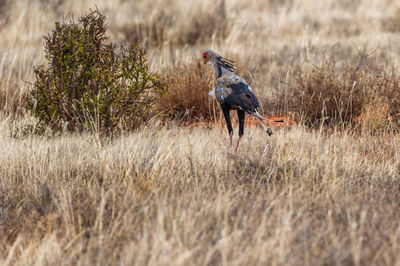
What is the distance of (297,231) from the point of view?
239 cm

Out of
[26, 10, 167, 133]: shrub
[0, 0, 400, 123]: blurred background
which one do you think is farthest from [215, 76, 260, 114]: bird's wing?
[0, 0, 400, 123]: blurred background

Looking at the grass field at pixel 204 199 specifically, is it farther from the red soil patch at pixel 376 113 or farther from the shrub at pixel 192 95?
the shrub at pixel 192 95

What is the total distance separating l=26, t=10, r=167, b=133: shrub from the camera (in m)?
4.54

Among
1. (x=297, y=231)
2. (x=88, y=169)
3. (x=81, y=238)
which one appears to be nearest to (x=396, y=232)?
(x=297, y=231)

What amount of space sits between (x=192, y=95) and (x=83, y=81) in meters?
1.87

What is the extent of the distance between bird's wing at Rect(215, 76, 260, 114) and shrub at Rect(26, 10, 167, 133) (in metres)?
1.00

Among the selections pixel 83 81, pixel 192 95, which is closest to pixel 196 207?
pixel 83 81

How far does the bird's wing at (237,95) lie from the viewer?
12.9 feet

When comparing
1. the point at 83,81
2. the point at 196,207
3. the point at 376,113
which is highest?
the point at 83,81

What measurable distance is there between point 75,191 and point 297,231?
1.59 m

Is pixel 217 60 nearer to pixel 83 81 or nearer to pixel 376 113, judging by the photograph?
pixel 83 81

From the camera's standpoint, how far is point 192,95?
6.19 meters

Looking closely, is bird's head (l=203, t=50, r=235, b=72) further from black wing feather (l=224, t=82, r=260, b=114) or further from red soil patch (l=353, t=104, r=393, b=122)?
red soil patch (l=353, t=104, r=393, b=122)

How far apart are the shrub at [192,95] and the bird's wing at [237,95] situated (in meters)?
1.99
